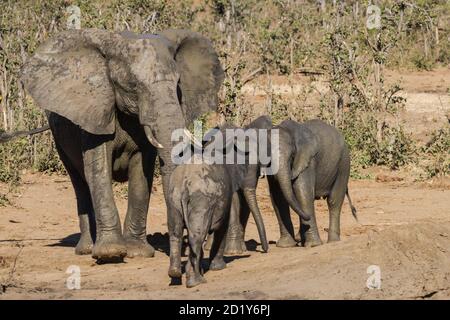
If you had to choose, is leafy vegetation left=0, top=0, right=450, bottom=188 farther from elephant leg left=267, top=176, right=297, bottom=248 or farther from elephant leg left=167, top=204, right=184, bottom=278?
elephant leg left=167, top=204, right=184, bottom=278

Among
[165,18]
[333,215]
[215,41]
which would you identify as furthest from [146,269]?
[215,41]

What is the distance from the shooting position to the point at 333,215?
11734 millimetres

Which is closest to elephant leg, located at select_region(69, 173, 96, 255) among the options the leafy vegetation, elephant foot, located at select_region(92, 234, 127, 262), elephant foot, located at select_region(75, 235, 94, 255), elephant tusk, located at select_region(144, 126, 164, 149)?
elephant foot, located at select_region(75, 235, 94, 255)

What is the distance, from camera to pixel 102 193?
10188mm

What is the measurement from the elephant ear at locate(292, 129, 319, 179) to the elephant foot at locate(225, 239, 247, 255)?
0.88 metres

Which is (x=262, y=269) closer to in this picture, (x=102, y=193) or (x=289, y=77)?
(x=102, y=193)

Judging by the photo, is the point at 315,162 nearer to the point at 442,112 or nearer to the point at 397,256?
the point at 397,256

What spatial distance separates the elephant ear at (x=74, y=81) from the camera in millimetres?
10164

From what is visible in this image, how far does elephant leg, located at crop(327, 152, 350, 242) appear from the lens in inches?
461

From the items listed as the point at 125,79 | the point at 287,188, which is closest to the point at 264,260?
the point at 287,188

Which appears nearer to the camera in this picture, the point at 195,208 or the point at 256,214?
the point at 195,208

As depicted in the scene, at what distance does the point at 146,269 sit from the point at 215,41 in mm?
15614

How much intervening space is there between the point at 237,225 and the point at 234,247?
0.81 ft
